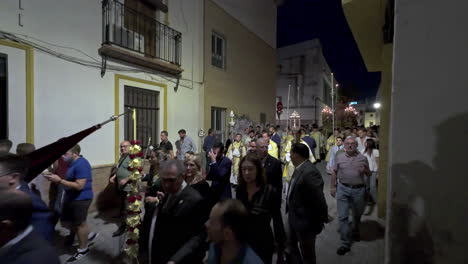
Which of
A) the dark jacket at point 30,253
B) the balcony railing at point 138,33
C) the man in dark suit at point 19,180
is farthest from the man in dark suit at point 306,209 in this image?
the balcony railing at point 138,33

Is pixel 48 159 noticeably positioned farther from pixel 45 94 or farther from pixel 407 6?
pixel 407 6

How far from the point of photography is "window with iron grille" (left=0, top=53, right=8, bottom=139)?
500 centimetres

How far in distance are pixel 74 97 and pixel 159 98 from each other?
2.77 m

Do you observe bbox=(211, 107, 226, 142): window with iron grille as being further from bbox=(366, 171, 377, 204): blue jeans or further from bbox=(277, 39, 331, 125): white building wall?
bbox=(277, 39, 331, 125): white building wall

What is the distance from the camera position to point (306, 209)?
3018mm

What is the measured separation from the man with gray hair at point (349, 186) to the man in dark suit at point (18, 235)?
404 cm

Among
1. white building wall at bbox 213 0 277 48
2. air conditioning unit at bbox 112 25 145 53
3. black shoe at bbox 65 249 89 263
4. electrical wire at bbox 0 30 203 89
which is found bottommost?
black shoe at bbox 65 249 89 263

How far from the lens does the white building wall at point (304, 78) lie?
29.1 meters

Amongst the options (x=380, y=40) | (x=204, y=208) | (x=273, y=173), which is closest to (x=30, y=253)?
(x=204, y=208)

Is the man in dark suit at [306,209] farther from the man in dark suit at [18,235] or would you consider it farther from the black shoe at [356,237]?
the man in dark suit at [18,235]

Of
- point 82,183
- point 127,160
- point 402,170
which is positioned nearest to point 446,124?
point 402,170

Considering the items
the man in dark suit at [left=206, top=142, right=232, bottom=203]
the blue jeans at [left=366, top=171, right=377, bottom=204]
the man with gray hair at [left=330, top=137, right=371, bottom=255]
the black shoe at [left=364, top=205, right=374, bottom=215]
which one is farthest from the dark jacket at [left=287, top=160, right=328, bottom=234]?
the blue jeans at [left=366, top=171, right=377, bottom=204]

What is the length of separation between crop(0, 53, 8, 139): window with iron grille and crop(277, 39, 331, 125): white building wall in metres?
25.9

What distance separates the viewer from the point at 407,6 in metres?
2.03
